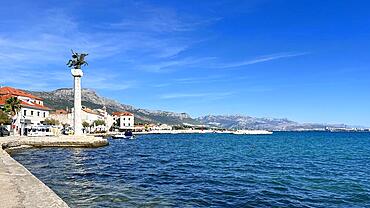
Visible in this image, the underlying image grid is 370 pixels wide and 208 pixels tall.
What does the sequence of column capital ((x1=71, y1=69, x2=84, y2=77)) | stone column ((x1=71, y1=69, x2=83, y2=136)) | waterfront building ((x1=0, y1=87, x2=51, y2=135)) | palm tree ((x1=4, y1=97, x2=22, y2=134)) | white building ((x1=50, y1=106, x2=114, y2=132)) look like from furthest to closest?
white building ((x1=50, y1=106, x2=114, y2=132)), waterfront building ((x1=0, y1=87, x2=51, y2=135)), palm tree ((x1=4, y1=97, x2=22, y2=134)), stone column ((x1=71, y1=69, x2=83, y2=136)), column capital ((x1=71, y1=69, x2=84, y2=77))

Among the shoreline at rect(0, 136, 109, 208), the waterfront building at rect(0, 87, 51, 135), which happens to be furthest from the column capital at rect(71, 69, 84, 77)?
the shoreline at rect(0, 136, 109, 208)

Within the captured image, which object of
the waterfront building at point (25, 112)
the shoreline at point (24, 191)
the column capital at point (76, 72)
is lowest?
the shoreline at point (24, 191)

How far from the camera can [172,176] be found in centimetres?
2580

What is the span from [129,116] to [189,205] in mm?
185603

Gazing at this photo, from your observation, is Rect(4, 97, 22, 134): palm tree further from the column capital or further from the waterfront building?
the column capital

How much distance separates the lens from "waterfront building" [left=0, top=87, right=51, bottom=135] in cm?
8119

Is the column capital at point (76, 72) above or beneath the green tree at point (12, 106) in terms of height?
above

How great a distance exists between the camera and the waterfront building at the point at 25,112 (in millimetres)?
81188

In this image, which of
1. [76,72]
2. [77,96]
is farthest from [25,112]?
[76,72]

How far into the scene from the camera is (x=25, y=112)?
87375 mm

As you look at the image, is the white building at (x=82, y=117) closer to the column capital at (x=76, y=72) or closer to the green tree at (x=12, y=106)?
the green tree at (x=12, y=106)

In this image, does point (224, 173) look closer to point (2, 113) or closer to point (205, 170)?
point (205, 170)

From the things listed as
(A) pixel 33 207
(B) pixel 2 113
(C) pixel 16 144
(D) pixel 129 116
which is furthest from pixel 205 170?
(D) pixel 129 116

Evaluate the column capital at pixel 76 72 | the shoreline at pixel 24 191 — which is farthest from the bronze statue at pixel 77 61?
the shoreline at pixel 24 191
